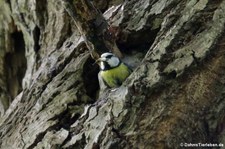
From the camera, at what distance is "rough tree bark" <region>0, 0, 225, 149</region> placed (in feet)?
8.66

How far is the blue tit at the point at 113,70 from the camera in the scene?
3.15 metres

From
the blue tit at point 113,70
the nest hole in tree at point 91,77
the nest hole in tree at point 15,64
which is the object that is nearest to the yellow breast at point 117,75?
the blue tit at point 113,70

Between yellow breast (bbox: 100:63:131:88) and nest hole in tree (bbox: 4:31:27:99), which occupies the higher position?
nest hole in tree (bbox: 4:31:27:99)

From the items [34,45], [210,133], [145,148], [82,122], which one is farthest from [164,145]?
[34,45]

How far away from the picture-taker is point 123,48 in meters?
3.46

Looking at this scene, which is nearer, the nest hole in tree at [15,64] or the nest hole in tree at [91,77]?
the nest hole in tree at [91,77]

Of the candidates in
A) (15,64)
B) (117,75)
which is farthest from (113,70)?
(15,64)

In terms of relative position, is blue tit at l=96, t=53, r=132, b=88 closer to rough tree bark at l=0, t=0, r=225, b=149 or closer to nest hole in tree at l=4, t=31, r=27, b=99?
rough tree bark at l=0, t=0, r=225, b=149

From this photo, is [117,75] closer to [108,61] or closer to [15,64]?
[108,61]

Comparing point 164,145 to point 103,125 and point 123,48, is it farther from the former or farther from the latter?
point 123,48

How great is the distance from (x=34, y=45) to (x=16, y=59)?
2.45 feet

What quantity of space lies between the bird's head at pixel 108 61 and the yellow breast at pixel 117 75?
0.03 metres

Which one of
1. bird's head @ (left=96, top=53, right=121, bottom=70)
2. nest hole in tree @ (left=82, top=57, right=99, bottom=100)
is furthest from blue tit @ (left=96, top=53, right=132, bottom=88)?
nest hole in tree @ (left=82, top=57, right=99, bottom=100)

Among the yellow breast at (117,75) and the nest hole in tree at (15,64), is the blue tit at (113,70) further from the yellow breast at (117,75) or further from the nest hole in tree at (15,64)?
the nest hole in tree at (15,64)
